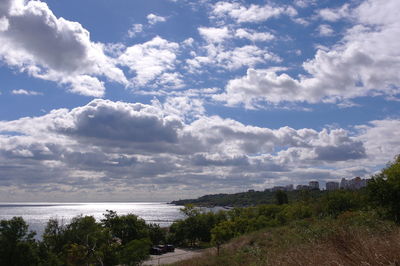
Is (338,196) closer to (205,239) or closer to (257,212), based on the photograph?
(257,212)

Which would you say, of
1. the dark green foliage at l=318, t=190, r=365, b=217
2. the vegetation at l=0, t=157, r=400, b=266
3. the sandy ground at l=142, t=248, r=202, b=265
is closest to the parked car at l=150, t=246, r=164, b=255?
the sandy ground at l=142, t=248, r=202, b=265

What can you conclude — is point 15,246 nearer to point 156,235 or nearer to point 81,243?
point 81,243

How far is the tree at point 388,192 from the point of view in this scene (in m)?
25.1

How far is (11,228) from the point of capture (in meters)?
35.0

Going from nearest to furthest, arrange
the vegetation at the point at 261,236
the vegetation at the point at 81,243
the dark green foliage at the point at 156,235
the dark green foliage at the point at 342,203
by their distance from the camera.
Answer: the vegetation at the point at 261,236 → the vegetation at the point at 81,243 → the dark green foliage at the point at 342,203 → the dark green foliage at the point at 156,235

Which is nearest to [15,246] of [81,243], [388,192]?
[81,243]

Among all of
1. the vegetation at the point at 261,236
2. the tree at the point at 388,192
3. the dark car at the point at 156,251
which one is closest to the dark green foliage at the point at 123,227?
the vegetation at the point at 261,236

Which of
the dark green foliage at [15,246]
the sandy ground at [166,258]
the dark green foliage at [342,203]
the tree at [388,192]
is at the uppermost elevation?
the tree at [388,192]

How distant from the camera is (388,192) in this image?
26.6 m

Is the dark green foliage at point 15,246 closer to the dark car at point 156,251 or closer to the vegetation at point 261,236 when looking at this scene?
the vegetation at point 261,236

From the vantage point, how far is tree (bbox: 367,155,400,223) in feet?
82.4

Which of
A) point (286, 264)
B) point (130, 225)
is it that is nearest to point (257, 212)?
point (130, 225)

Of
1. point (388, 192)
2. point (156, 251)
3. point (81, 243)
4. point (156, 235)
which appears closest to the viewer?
point (388, 192)

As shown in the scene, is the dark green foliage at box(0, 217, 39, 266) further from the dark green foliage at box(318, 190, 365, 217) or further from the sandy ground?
the dark green foliage at box(318, 190, 365, 217)
